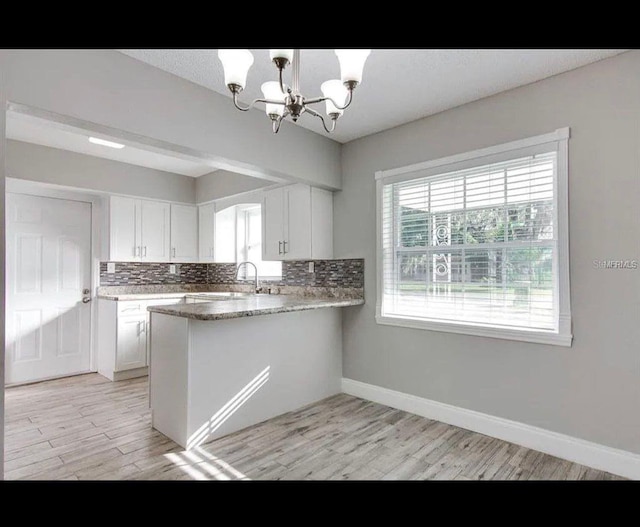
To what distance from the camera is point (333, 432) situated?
2.73 m

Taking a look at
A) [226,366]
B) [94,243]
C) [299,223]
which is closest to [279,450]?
[226,366]

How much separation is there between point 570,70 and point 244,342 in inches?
113

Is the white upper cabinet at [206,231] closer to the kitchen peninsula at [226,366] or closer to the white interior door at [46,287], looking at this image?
the white interior door at [46,287]

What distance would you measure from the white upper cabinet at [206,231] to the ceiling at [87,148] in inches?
20.1

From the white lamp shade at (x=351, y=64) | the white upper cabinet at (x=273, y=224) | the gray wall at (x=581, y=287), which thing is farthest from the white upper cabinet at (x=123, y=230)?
the white lamp shade at (x=351, y=64)

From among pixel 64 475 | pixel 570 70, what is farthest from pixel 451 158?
pixel 64 475

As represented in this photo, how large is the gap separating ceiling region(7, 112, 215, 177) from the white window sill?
2.24 metres

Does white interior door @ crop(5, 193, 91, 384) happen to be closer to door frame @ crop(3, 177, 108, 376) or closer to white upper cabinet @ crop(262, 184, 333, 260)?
door frame @ crop(3, 177, 108, 376)

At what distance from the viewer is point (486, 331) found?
270cm

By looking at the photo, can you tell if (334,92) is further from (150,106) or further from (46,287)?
(46,287)

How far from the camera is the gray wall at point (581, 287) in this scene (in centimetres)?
216

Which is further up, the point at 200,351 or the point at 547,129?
the point at 547,129

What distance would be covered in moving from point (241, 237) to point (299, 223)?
1.54 meters

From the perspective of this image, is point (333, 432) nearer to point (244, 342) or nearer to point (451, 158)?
point (244, 342)
